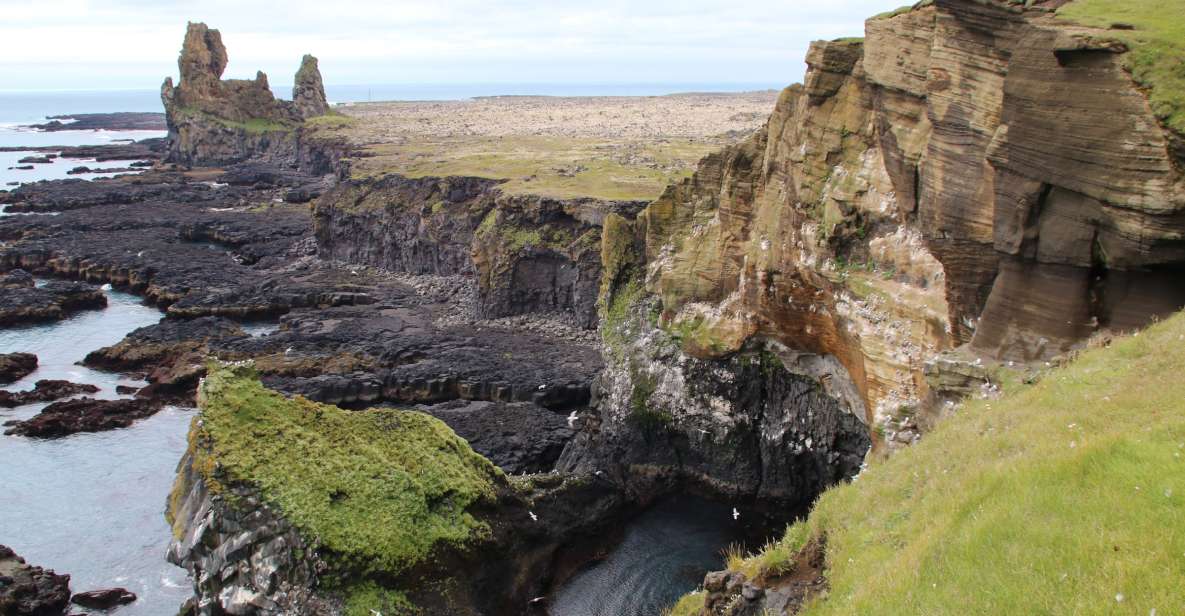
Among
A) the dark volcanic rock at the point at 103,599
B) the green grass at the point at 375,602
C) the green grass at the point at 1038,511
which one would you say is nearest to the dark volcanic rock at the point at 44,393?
the dark volcanic rock at the point at 103,599

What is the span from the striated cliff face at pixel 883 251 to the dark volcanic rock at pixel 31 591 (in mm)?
18505

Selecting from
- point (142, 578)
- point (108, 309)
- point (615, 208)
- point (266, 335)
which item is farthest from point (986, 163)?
point (108, 309)

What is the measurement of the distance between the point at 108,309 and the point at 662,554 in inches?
2136

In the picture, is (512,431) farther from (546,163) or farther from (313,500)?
(546,163)

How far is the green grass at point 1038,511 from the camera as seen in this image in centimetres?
990

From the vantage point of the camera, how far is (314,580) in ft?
72.7

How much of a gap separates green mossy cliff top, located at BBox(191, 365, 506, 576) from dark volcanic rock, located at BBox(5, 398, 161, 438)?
76.6 feet

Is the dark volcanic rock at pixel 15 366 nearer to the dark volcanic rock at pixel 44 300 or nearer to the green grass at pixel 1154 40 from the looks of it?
the dark volcanic rock at pixel 44 300

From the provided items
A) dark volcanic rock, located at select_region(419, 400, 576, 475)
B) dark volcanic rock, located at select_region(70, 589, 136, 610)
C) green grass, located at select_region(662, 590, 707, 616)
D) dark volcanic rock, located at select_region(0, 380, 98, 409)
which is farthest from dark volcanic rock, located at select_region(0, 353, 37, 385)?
green grass, located at select_region(662, 590, 707, 616)

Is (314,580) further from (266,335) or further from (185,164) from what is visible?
(185,164)

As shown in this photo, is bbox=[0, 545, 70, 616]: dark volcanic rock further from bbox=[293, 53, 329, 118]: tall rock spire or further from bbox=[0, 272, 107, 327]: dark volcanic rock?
bbox=[293, 53, 329, 118]: tall rock spire

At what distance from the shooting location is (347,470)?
24562 mm

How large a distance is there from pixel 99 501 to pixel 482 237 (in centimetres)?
3074

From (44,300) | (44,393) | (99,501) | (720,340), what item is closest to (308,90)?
(44,300)
